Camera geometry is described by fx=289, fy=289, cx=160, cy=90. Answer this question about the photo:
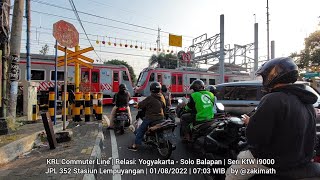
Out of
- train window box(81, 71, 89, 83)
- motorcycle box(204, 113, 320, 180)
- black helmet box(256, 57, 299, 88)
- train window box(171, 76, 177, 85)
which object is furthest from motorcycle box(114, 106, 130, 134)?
train window box(171, 76, 177, 85)

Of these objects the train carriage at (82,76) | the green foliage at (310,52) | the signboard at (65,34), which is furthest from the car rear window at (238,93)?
the green foliage at (310,52)

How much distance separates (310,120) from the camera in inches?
87.0

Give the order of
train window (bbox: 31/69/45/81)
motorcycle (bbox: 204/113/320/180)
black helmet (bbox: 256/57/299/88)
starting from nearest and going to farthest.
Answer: black helmet (bbox: 256/57/299/88) < motorcycle (bbox: 204/113/320/180) < train window (bbox: 31/69/45/81)

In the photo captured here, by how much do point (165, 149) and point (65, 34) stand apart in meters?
3.86

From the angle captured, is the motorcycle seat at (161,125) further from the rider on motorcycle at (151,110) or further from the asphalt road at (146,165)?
the asphalt road at (146,165)

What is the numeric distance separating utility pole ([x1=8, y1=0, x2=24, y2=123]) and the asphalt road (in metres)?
2.55

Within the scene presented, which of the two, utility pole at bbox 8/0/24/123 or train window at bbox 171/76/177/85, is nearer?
utility pole at bbox 8/0/24/123

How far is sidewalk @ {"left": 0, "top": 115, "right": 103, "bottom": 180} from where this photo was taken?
4.20 meters

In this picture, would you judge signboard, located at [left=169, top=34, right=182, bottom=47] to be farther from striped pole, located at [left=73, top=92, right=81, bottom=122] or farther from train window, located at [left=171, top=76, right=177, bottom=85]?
striped pole, located at [left=73, top=92, right=81, bottom=122]

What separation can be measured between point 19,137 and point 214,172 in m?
4.33

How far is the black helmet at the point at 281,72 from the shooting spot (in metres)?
2.29

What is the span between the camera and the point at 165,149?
5.73m

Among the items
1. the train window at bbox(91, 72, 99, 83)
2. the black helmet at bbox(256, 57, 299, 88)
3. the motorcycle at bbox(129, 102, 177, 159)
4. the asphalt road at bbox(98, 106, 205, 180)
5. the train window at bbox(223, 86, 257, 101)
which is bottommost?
the asphalt road at bbox(98, 106, 205, 180)

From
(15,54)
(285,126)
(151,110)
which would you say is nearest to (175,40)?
(15,54)
